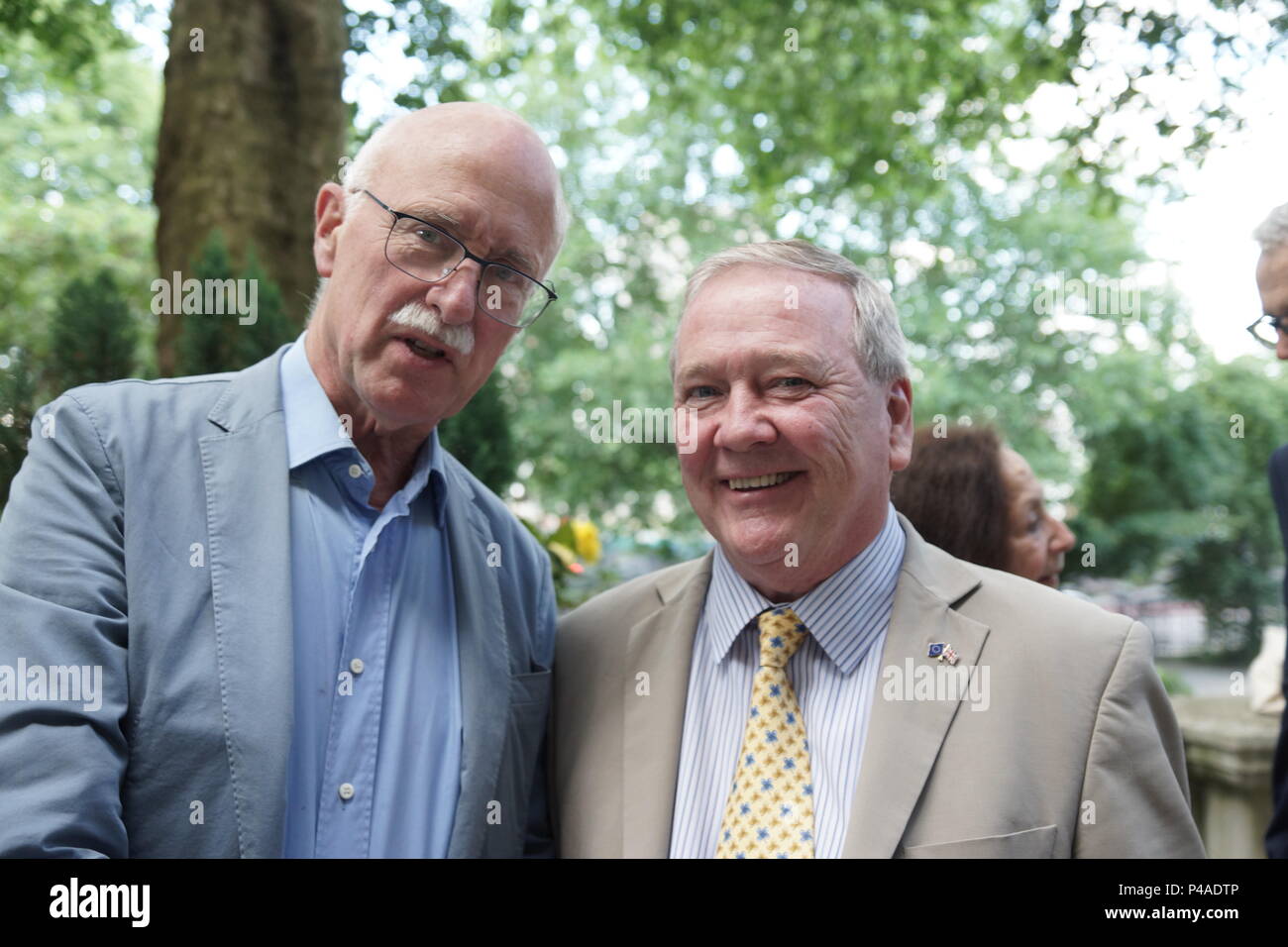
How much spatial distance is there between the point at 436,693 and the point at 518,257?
900 millimetres

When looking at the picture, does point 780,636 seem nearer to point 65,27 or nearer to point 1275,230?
point 1275,230

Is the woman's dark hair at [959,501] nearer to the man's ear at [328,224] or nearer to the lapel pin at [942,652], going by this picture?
the lapel pin at [942,652]

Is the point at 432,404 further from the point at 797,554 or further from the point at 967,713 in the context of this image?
the point at 967,713

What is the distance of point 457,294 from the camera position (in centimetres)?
210

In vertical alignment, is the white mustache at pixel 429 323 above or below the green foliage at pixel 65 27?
below

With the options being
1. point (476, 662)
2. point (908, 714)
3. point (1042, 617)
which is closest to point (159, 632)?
point (476, 662)

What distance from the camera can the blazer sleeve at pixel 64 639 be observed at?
1.70 m

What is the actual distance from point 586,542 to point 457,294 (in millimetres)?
2383

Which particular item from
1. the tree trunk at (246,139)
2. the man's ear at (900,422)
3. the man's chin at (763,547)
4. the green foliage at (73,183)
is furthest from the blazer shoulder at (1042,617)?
the green foliage at (73,183)

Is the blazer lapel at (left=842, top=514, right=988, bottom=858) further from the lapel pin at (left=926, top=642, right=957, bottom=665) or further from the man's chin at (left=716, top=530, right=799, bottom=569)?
the man's chin at (left=716, top=530, right=799, bottom=569)

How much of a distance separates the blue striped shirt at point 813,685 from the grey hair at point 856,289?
348 mm

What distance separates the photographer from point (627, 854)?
2086mm

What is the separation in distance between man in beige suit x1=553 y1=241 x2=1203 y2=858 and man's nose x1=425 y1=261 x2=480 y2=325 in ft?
1.49

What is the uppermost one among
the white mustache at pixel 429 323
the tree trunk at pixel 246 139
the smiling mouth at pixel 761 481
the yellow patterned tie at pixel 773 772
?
the tree trunk at pixel 246 139
